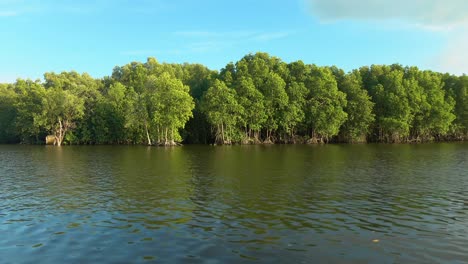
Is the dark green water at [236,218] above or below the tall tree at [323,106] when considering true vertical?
below

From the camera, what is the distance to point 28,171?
38.4 meters

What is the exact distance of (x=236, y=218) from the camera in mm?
18500

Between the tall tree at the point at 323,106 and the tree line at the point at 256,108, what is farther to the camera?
the tall tree at the point at 323,106

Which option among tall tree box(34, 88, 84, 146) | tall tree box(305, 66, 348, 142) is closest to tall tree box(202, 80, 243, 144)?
tall tree box(305, 66, 348, 142)

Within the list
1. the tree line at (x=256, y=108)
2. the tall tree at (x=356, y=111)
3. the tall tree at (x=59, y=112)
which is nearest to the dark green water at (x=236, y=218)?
the tree line at (x=256, y=108)

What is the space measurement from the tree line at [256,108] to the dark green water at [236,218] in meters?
60.4

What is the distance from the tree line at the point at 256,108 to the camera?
305 ft

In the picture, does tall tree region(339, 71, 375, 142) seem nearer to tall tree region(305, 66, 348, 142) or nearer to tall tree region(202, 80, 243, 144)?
tall tree region(305, 66, 348, 142)

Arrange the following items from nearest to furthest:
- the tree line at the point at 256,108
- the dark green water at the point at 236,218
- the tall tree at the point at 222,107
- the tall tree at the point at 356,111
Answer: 1. the dark green water at the point at 236,218
2. the tall tree at the point at 222,107
3. the tree line at the point at 256,108
4. the tall tree at the point at 356,111

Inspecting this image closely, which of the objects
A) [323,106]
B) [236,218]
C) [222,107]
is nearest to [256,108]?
[222,107]

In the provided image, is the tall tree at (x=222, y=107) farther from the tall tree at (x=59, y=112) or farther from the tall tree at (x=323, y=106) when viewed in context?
the tall tree at (x=59, y=112)

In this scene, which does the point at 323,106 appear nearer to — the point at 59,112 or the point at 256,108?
the point at 256,108

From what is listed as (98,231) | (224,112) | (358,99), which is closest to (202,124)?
(224,112)

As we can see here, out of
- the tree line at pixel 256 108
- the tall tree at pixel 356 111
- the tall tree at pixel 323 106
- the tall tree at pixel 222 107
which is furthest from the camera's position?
the tall tree at pixel 356 111
